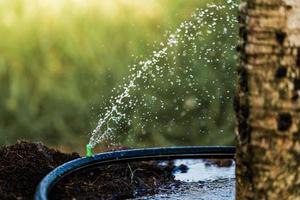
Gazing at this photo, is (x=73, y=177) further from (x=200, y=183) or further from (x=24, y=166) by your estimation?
(x=200, y=183)

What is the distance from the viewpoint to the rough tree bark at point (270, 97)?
1.34 metres

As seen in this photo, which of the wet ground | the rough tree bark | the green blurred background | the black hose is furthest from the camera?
the green blurred background

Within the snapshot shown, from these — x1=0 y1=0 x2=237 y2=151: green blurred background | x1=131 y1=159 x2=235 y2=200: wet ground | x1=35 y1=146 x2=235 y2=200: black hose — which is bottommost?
x1=131 y1=159 x2=235 y2=200: wet ground

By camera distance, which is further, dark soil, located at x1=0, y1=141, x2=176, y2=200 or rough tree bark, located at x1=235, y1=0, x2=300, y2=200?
dark soil, located at x1=0, y1=141, x2=176, y2=200

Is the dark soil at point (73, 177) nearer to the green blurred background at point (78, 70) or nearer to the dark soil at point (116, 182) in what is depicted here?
the dark soil at point (116, 182)

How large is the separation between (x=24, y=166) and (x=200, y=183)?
0.50 m

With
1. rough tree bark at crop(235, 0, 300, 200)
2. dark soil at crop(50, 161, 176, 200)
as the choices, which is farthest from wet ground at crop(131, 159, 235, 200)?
rough tree bark at crop(235, 0, 300, 200)

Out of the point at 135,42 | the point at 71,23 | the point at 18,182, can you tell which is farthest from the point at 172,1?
the point at 18,182

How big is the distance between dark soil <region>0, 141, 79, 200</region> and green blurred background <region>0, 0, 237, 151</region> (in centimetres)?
65

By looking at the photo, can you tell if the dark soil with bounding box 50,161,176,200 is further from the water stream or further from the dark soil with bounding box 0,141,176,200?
the water stream

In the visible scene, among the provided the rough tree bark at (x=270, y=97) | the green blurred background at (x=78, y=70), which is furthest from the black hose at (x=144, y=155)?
the green blurred background at (x=78, y=70)

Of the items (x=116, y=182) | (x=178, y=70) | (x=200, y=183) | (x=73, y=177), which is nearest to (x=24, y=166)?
(x=73, y=177)

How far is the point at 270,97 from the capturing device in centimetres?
136

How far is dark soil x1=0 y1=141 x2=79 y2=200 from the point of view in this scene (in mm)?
1939
